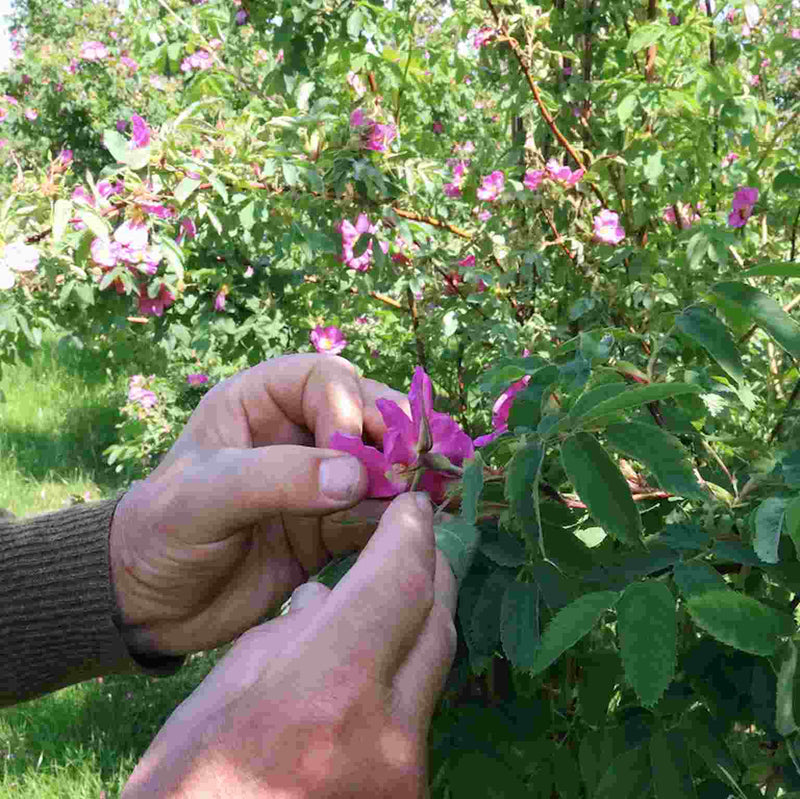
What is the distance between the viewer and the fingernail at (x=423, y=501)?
2.57 ft

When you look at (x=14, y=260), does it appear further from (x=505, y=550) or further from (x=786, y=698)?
(x=786, y=698)

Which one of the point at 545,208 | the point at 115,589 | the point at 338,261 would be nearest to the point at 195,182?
the point at 338,261

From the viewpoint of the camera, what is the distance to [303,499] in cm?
93

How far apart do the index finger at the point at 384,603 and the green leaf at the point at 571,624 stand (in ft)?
0.35

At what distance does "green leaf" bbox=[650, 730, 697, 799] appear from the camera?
2.31ft

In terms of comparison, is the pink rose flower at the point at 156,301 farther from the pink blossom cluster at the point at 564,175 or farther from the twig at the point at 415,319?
the pink blossom cluster at the point at 564,175

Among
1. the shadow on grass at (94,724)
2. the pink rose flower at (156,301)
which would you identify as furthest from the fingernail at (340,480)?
the pink rose flower at (156,301)

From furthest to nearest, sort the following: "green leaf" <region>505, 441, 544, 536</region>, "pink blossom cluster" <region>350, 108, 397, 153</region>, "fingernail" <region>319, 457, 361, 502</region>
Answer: "pink blossom cluster" <region>350, 108, 397, 153</region> < "fingernail" <region>319, 457, 361, 502</region> < "green leaf" <region>505, 441, 544, 536</region>

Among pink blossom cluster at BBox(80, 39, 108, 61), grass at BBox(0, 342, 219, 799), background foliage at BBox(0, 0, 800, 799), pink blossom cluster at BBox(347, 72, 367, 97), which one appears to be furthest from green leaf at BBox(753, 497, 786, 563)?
pink blossom cluster at BBox(80, 39, 108, 61)

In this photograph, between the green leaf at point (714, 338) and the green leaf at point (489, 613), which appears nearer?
the green leaf at point (489, 613)

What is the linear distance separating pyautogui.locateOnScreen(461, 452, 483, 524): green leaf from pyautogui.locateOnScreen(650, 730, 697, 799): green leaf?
23cm

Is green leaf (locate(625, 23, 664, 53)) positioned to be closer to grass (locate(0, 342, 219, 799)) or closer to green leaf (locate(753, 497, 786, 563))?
Result: green leaf (locate(753, 497, 786, 563))

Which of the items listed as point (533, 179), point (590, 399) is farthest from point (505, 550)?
point (533, 179)

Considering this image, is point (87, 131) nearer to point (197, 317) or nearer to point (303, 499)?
point (197, 317)
